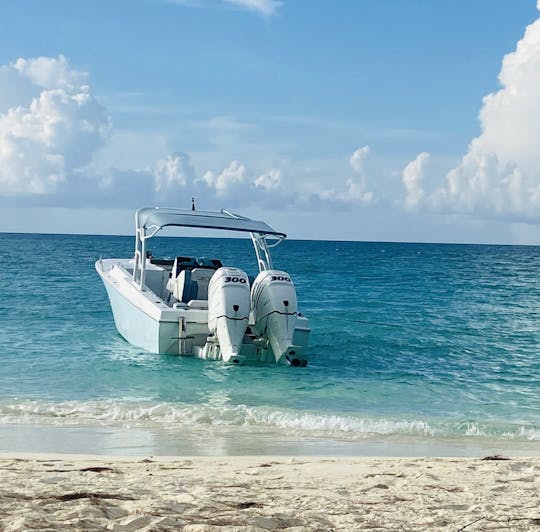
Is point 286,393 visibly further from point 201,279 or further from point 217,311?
point 201,279

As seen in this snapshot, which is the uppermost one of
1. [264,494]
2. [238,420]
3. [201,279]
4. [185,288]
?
[201,279]

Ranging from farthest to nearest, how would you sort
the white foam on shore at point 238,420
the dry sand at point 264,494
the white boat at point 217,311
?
the white boat at point 217,311 → the white foam on shore at point 238,420 → the dry sand at point 264,494

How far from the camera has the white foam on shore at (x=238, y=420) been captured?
787cm

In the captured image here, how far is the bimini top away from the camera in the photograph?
40.9ft

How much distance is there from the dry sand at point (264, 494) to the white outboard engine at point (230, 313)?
500cm

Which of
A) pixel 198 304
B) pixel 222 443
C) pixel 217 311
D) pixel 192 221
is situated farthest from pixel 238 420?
pixel 192 221

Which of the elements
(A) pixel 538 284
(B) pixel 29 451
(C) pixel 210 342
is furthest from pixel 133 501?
(A) pixel 538 284

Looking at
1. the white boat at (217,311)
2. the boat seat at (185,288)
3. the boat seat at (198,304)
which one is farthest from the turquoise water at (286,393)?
the boat seat at (185,288)

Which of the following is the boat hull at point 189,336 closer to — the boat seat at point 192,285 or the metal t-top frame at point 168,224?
the boat seat at point 192,285

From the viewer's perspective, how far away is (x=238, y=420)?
8.27 meters

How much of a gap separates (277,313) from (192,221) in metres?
2.55

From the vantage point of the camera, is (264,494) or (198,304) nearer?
(264,494)

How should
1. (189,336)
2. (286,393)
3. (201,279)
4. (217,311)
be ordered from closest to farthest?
(286,393), (217,311), (189,336), (201,279)

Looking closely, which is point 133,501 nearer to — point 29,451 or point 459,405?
point 29,451
